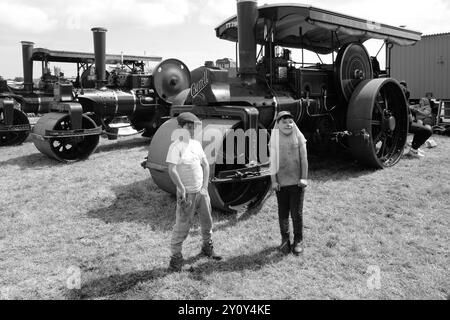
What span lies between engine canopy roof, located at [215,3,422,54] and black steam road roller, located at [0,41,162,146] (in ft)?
14.0

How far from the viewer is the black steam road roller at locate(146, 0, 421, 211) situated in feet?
14.1

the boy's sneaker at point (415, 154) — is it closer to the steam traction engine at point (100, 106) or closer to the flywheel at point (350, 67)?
the flywheel at point (350, 67)

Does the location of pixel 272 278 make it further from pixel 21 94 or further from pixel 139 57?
pixel 139 57

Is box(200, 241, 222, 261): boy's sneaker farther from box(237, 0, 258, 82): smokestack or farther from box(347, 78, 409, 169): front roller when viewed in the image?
box(347, 78, 409, 169): front roller

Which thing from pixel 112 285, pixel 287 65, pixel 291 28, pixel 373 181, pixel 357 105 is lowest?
pixel 112 285

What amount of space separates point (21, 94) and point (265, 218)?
8.95 meters

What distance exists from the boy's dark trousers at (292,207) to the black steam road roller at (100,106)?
497cm

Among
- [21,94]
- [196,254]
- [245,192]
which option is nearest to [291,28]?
[245,192]

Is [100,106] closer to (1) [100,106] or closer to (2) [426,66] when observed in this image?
(1) [100,106]

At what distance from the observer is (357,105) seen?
581 cm

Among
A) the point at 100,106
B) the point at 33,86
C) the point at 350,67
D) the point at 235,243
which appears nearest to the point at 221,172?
the point at 235,243

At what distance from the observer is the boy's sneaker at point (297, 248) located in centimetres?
330

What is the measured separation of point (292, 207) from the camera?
3354mm

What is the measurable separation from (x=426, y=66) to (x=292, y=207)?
12.6m
